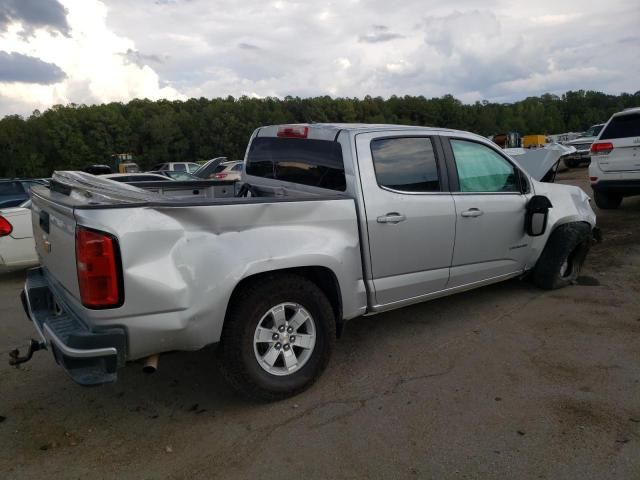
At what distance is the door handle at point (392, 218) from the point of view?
12.7ft

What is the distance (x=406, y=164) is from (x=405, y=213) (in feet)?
1.41

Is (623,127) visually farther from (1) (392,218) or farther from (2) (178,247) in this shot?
(2) (178,247)

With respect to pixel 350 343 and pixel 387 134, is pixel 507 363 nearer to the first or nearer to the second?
pixel 350 343

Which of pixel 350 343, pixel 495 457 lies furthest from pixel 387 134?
pixel 495 457

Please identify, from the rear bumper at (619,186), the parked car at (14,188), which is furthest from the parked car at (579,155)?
the parked car at (14,188)

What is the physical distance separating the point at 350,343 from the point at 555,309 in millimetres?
2065

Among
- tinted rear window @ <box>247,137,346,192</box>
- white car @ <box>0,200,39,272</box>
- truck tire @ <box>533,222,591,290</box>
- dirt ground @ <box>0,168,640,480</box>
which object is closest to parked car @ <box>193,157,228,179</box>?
white car @ <box>0,200,39,272</box>

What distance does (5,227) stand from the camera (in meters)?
6.97

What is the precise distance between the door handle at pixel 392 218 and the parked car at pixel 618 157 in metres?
7.08

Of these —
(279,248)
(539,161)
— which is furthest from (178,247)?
(539,161)

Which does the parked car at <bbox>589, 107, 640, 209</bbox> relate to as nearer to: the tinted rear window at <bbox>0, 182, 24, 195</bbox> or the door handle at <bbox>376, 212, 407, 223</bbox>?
the door handle at <bbox>376, 212, 407, 223</bbox>

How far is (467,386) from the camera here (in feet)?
12.0

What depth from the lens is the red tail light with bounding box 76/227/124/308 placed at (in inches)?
109

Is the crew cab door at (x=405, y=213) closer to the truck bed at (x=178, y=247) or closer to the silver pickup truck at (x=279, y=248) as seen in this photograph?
the silver pickup truck at (x=279, y=248)
